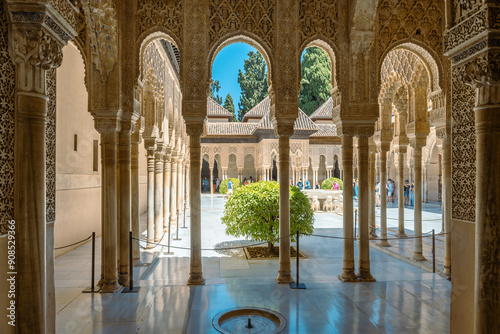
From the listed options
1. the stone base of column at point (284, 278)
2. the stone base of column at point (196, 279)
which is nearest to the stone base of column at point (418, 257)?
the stone base of column at point (284, 278)

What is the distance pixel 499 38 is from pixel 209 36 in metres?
4.56

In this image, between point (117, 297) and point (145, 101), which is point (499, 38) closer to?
point (117, 297)

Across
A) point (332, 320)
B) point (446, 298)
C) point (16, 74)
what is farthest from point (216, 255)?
point (16, 74)

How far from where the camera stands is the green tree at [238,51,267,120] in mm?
49562

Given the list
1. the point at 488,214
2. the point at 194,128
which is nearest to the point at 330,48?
the point at 194,128

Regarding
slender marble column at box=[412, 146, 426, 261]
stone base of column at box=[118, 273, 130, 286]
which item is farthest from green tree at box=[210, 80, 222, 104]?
stone base of column at box=[118, 273, 130, 286]

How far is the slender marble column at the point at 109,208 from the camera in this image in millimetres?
5633

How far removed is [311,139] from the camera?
3033 centimetres

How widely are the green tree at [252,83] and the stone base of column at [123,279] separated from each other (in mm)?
44526

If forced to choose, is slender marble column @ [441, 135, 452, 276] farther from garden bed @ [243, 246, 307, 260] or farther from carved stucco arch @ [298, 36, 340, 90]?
garden bed @ [243, 246, 307, 260]

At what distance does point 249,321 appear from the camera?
4219 millimetres

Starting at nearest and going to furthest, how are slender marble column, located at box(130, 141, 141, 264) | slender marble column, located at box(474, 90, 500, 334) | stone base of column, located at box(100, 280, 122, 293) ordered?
slender marble column, located at box(474, 90, 500, 334)
stone base of column, located at box(100, 280, 122, 293)
slender marble column, located at box(130, 141, 141, 264)

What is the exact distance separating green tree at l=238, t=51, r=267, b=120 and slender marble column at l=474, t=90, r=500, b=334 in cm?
4728

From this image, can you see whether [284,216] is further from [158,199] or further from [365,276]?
[158,199]
